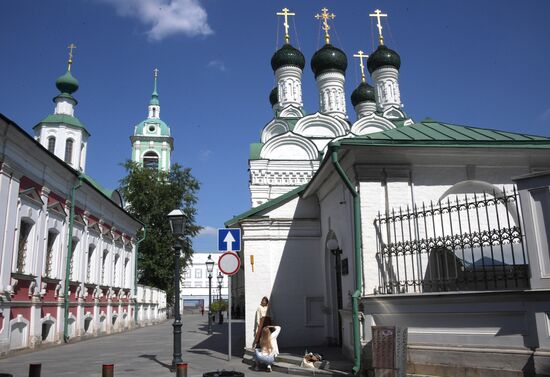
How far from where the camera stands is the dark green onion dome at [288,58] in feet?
138

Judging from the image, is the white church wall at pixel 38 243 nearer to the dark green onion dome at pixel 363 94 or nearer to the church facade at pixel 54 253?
the church facade at pixel 54 253

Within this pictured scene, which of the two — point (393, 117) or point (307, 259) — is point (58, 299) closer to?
point (307, 259)

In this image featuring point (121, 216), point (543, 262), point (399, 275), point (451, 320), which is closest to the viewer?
point (543, 262)

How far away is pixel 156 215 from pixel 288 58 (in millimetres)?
17923

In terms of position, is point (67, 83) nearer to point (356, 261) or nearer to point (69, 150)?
point (69, 150)

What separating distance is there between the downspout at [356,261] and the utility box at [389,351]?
2.12ft

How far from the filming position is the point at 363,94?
45688mm

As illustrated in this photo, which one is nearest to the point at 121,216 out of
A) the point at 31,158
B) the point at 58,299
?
the point at 58,299

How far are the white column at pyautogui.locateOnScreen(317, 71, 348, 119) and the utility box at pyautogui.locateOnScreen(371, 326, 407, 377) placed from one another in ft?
114

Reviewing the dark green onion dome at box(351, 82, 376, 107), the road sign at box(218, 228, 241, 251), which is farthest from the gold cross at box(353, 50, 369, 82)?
the road sign at box(218, 228, 241, 251)

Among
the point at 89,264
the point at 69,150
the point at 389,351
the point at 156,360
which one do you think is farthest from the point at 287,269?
the point at 69,150

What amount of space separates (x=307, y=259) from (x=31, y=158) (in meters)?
8.43

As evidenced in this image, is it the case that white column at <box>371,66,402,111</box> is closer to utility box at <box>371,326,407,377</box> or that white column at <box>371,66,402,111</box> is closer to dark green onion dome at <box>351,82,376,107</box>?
dark green onion dome at <box>351,82,376,107</box>

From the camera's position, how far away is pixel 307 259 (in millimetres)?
13305
